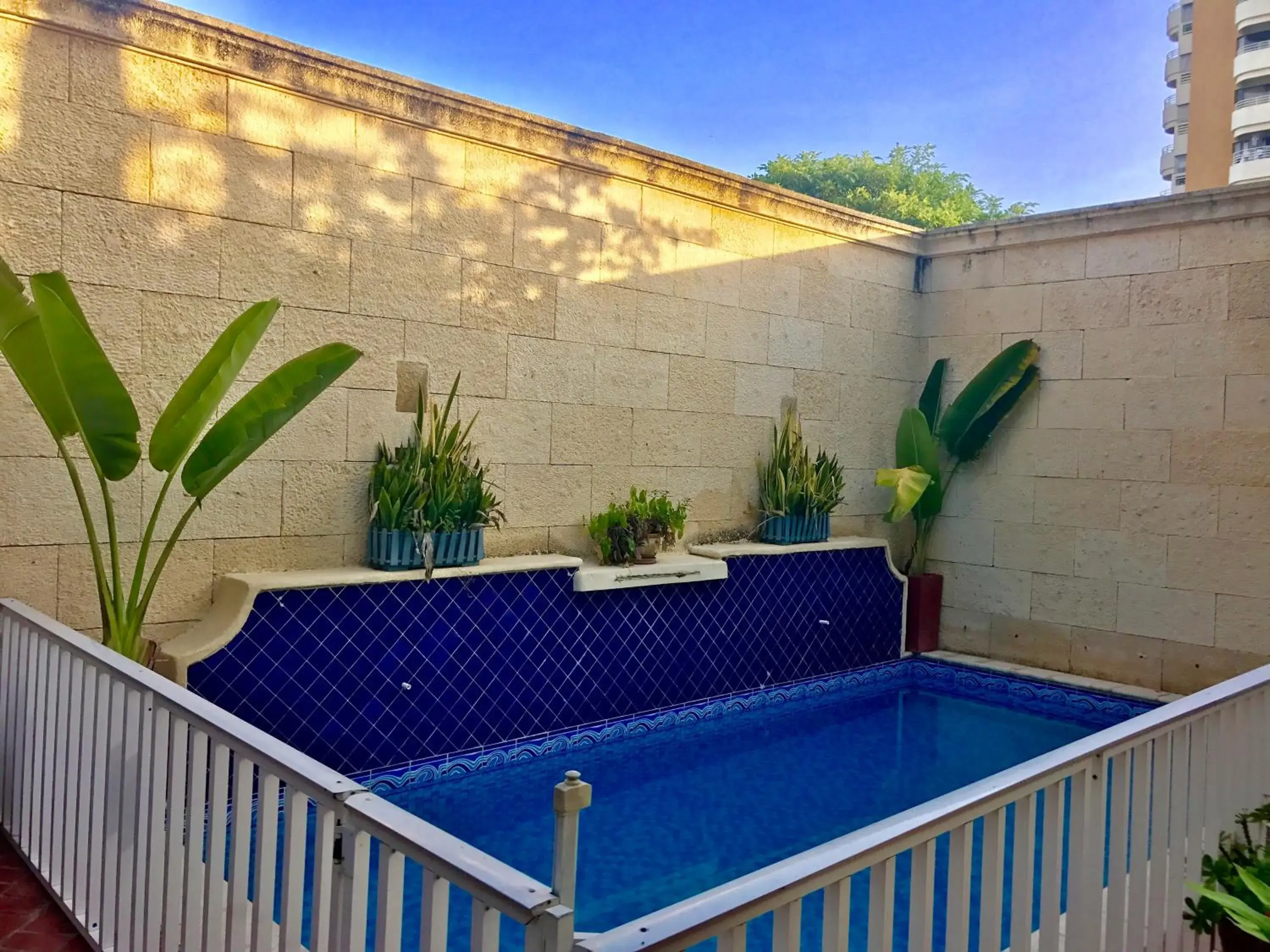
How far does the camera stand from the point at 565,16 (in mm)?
23172

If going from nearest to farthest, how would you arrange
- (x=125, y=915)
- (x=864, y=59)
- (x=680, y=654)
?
(x=125, y=915) → (x=680, y=654) → (x=864, y=59)

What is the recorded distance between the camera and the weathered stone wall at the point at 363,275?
3.58 metres

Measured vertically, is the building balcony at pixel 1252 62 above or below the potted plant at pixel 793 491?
above

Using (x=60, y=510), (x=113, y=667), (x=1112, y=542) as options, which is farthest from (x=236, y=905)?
(x=1112, y=542)

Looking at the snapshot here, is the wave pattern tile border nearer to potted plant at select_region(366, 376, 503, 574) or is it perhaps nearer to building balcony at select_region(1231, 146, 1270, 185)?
potted plant at select_region(366, 376, 503, 574)

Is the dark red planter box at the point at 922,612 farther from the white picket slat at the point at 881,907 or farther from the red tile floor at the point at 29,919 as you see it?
A: the white picket slat at the point at 881,907

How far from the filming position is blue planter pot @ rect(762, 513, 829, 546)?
600 cm

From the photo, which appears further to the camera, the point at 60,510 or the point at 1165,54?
the point at 1165,54

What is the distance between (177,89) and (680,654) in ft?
11.6

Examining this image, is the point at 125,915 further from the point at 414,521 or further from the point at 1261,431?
the point at 1261,431

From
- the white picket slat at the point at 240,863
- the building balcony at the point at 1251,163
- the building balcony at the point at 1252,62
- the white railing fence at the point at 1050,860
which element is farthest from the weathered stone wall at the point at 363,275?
the building balcony at the point at 1252,62

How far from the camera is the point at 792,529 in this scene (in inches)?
237

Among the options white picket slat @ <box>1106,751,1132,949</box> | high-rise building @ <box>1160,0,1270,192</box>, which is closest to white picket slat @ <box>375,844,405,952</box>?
white picket slat @ <box>1106,751,1132,949</box>

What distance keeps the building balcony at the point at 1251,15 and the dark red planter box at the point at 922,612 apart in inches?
1228
